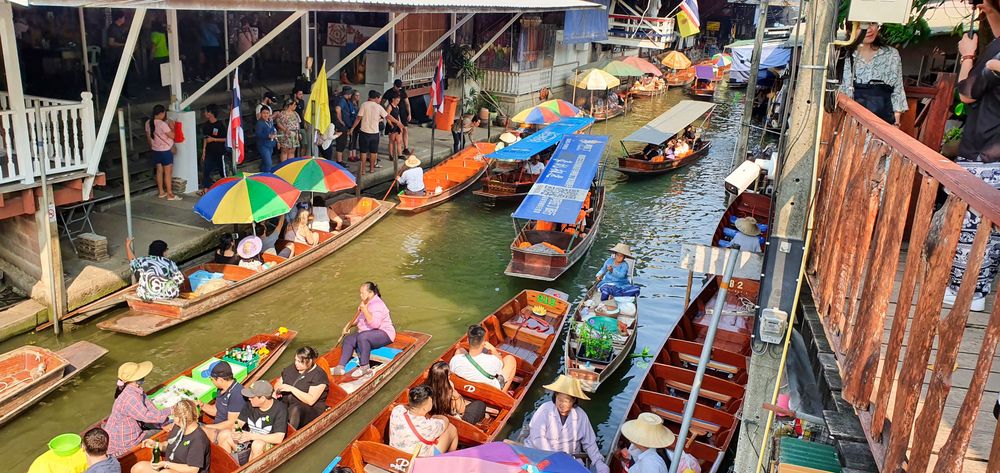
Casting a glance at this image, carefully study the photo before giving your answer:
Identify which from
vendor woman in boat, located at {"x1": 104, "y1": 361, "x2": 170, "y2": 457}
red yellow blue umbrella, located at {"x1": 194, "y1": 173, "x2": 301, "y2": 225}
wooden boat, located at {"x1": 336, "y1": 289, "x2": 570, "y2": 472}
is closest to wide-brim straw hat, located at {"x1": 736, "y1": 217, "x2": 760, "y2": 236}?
wooden boat, located at {"x1": 336, "y1": 289, "x2": 570, "y2": 472}

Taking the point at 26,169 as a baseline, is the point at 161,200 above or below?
below

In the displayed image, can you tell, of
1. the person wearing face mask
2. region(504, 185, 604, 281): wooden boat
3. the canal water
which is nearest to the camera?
the person wearing face mask

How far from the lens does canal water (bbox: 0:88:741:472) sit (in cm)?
998

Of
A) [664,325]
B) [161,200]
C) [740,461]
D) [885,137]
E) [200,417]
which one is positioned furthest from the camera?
[161,200]

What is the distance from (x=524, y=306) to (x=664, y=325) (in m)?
2.66

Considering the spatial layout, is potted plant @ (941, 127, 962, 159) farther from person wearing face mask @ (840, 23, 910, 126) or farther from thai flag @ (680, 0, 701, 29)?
thai flag @ (680, 0, 701, 29)

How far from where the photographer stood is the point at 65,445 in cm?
724

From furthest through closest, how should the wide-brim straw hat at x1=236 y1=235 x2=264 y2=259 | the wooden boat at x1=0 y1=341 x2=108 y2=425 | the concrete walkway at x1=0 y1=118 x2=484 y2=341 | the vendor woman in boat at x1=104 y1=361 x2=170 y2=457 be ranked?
the wide-brim straw hat at x1=236 y1=235 x2=264 y2=259 < the concrete walkway at x1=0 y1=118 x2=484 y2=341 < the wooden boat at x1=0 y1=341 x2=108 y2=425 < the vendor woman in boat at x1=104 y1=361 x2=170 y2=457

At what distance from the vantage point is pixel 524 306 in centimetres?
1266

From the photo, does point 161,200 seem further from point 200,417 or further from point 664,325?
point 664,325

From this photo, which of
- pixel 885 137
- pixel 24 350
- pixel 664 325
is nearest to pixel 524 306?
pixel 664 325

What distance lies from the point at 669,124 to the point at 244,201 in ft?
48.8

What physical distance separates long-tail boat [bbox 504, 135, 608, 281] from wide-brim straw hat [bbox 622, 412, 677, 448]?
6.43m

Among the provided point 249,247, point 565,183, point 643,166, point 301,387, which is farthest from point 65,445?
point 643,166
